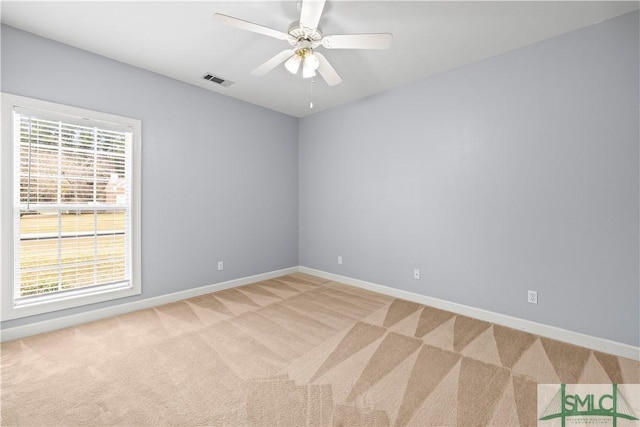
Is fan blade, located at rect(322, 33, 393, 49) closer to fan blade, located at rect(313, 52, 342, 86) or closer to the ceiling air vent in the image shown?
fan blade, located at rect(313, 52, 342, 86)

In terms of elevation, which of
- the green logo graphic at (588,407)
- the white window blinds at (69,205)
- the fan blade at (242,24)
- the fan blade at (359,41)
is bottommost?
the green logo graphic at (588,407)

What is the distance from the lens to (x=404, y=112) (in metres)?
3.80

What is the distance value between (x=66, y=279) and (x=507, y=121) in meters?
4.77

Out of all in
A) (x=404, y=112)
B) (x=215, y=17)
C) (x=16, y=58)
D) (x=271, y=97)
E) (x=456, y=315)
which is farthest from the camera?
(x=271, y=97)

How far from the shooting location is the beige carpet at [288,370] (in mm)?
1759

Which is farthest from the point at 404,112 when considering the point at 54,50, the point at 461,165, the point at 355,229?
the point at 54,50

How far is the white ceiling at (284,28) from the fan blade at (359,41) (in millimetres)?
341

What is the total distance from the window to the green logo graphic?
3920 mm

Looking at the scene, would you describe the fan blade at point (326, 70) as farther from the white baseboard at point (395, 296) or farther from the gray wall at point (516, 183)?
the white baseboard at point (395, 296)

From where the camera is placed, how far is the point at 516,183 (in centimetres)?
295

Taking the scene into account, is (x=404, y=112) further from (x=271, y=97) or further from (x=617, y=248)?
(x=617, y=248)

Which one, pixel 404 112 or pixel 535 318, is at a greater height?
pixel 404 112

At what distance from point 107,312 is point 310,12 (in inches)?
139

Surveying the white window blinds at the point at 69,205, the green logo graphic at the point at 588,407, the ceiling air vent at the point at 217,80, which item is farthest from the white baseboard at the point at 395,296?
the ceiling air vent at the point at 217,80
